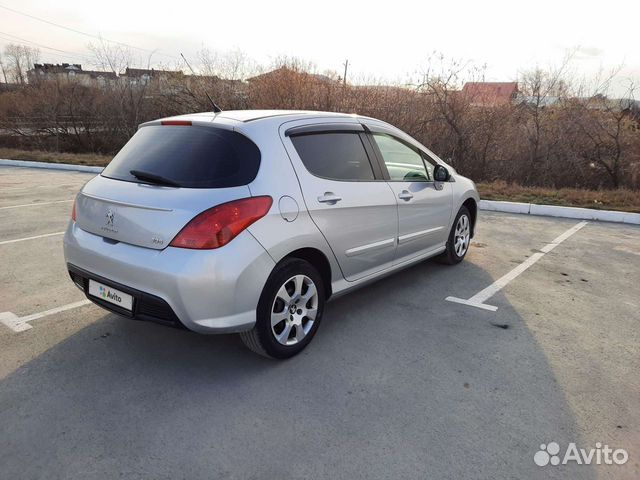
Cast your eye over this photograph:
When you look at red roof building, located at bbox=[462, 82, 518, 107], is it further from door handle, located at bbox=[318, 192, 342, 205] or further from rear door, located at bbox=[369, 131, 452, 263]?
door handle, located at bbox=[318, 192, 342, 205]

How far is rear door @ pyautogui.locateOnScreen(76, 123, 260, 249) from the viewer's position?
270 centimetres

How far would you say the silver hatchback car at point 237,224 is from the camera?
104 inches

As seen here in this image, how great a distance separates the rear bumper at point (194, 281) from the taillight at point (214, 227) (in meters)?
0.04

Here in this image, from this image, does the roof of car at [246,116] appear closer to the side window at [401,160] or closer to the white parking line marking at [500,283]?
the side window at [401,160]

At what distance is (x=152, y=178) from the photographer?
2.94 meters

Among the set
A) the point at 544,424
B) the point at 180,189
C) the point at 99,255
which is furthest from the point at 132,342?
the point at 544,424

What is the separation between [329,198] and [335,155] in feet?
1.43

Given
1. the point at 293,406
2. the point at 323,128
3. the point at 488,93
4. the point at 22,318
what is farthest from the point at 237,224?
the point at 488,93

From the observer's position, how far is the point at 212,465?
221cm

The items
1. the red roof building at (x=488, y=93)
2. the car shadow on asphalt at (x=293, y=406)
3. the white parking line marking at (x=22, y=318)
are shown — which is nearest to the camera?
the car shadow on asphalt at (x=293, y=406)

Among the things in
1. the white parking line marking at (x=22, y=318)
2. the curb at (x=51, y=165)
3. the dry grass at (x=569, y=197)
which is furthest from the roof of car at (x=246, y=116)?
the curb at (x=51, y=165)

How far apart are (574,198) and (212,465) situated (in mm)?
9758

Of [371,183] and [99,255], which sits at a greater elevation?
[371,183]

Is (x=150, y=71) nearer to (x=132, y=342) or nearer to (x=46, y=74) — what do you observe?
(x=46, y=74)
